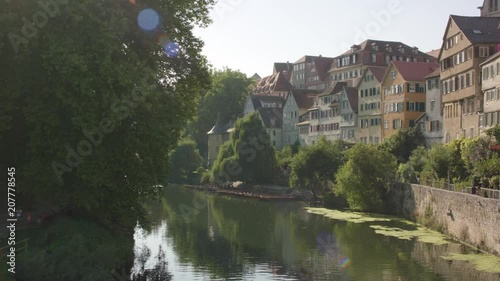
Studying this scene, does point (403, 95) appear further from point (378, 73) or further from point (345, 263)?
point (345, 263)

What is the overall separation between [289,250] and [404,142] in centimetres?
3325

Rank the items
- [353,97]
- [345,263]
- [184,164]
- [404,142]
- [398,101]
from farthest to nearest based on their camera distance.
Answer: [184,164] → [353,97] → [398,101] → [404,142] → [345,263]

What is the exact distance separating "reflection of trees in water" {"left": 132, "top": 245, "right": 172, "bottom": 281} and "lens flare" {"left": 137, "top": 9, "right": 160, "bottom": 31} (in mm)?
11687

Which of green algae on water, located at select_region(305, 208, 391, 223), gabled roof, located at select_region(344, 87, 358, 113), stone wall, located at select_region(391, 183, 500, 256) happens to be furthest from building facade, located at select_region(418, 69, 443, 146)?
green algae on water, located at select_region(305, 208, 391, 223)

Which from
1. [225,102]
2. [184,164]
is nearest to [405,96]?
[184,164]

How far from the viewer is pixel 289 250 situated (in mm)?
34469

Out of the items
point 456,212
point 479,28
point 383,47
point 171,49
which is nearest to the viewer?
point 171,49

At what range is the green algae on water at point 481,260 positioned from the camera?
93.0 feet

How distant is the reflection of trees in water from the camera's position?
26672mm

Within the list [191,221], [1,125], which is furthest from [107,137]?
[191,221]

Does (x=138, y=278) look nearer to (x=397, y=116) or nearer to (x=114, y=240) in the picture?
(x=114, y=240)

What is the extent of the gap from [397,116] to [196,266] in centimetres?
4608

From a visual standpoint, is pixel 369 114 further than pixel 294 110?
No

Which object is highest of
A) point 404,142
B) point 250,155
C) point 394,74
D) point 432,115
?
point 394,74
